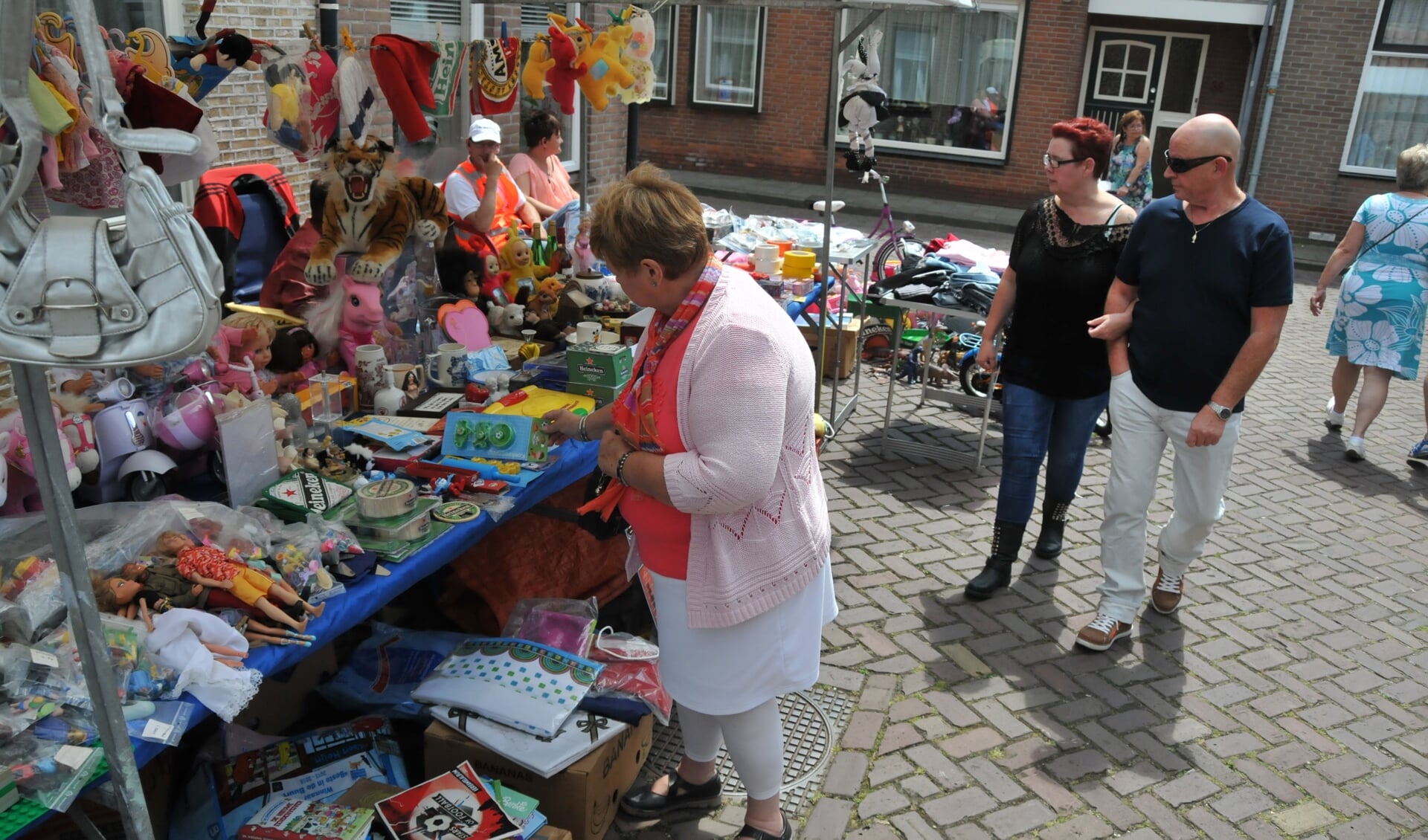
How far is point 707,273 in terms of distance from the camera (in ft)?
7.64

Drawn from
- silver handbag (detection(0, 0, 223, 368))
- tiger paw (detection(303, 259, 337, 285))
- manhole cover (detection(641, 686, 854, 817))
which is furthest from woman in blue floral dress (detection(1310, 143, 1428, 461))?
silver handbag (detection(0, 0, 223, 368))

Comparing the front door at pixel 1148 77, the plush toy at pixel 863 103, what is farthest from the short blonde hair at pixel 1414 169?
the front door at pixel 1148 77

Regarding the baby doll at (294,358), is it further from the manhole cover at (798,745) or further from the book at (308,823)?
the manhole cover at (798,745)

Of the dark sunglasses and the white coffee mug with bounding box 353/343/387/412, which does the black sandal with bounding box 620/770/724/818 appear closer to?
the white coffee mug with bounding box 353/343/387/412

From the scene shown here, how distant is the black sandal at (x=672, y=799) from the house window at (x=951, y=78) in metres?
13.9

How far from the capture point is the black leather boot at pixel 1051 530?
4613 millimetres

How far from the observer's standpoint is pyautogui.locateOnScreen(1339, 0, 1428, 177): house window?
1335 cm

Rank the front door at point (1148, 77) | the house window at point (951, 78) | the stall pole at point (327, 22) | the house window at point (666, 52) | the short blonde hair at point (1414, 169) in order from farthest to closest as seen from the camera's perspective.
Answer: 1. the house window at point (666, 52)
2. the house window at point (951, 78)
3. the front door at point (1148, 77)
4. the stall pole at point (327, 22)
5. the short blonde hair at point (1414, 169)

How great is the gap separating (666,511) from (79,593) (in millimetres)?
1152

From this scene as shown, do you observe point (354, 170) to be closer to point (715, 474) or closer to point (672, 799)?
point (715, 474)

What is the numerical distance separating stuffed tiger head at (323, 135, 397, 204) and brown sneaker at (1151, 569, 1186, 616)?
3.37 m

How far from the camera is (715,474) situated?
219 cm

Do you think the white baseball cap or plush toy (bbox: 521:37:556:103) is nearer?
plush toy (bbox: 521:37:556:103)

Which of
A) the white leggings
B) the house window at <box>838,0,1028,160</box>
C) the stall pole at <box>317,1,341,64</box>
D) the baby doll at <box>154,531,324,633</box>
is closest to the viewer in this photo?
the baby doll at <box>154,531,324,633</box>
